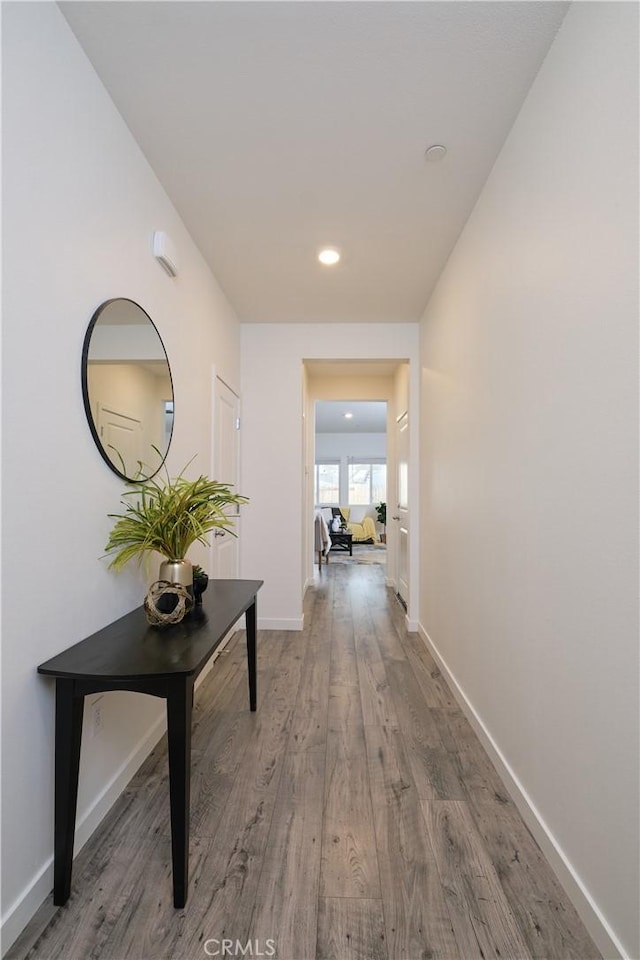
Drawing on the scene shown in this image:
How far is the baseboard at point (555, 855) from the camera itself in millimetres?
1132

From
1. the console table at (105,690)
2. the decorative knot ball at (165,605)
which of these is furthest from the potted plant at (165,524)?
the console table at (105,690)

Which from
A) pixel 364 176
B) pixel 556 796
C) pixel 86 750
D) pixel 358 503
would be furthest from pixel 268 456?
pixel 358 503

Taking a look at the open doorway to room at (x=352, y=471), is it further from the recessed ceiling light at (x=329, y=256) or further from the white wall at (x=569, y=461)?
the white wall at (x=569, y=461)

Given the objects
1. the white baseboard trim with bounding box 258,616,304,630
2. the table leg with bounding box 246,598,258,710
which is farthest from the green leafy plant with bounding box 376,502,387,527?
the table leg with bounding box 246,598,258,710

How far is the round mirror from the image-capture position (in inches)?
60.6

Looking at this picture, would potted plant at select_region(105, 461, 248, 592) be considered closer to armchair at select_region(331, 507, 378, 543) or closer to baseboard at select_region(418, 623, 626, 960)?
baseboard at select_region(418, 623, 626, 960)

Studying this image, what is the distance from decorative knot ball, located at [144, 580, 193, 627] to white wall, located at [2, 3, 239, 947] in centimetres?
17

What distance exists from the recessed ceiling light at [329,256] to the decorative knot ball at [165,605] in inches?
84.5

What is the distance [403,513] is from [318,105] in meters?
3.44

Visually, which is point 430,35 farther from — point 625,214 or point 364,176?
point 625,214

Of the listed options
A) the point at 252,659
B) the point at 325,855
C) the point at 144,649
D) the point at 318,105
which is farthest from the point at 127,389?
the point at 325,855

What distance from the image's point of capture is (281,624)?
391 cm

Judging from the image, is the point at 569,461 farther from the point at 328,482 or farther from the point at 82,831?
the point at 328,482

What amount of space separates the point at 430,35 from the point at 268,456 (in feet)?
9.56
